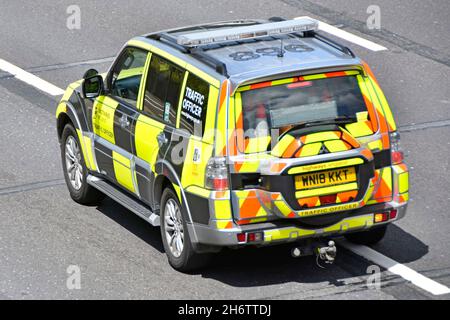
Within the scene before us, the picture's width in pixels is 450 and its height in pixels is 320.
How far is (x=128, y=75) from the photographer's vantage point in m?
12.5

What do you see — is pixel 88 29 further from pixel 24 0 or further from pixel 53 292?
pixel 53 292

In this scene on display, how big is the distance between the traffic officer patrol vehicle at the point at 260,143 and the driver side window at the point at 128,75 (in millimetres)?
190

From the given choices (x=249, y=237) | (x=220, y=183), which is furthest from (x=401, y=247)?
(x=220, y=183)

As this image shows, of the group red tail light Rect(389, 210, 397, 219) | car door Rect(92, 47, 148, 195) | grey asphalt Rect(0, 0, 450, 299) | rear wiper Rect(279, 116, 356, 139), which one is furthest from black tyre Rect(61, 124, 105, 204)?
red tail light Rect(389, 210, 397, 219)

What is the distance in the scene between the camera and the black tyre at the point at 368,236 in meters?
11.9

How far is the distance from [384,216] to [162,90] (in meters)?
2.34

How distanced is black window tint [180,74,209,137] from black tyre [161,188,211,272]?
2.13ft

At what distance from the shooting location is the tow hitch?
1105 centimetres

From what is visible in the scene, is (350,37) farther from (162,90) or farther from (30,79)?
(162,90)

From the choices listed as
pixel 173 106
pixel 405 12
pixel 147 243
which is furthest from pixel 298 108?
pixel 405 12

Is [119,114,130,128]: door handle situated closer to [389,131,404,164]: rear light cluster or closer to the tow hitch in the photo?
the tow hitch

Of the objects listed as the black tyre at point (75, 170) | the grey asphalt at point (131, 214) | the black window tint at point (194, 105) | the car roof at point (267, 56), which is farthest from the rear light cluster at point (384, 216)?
the black tyre at point (75, 170)

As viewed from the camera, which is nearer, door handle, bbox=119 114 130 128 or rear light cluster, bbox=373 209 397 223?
rear light cluster, bbox=373 209 397 223

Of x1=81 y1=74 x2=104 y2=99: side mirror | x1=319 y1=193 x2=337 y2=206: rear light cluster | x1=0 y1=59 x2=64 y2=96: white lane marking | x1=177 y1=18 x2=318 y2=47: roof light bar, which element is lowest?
x1=0 y1=59 x2=64 y2=96: white lane marking
